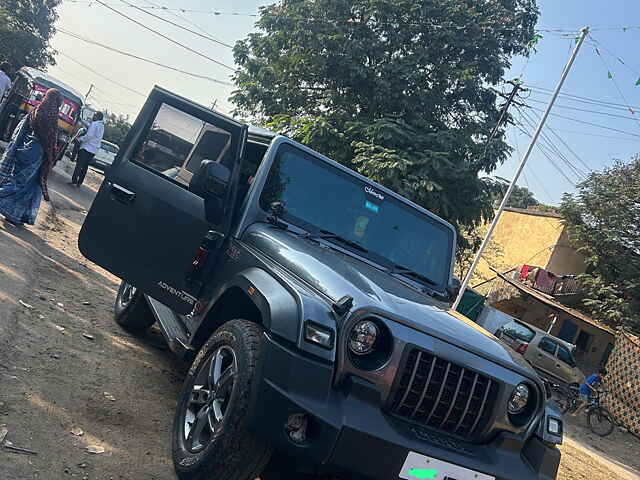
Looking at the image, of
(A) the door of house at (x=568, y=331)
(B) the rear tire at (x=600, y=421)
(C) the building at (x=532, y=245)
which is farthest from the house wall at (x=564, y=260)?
(B) the rear tire at (x=600, y=421)

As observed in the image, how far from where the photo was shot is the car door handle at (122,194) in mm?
3965

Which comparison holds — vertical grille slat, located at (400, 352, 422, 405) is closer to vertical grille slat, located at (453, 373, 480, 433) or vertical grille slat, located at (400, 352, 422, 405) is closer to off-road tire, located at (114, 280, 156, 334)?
vertical grille slat, located at (453, 373, 480, 433)

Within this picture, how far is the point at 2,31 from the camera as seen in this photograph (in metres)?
38.6

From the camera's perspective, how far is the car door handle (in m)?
3.96

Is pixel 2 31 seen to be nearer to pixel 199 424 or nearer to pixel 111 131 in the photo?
pixel 111 131

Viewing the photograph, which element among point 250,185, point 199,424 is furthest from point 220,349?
point 250,185

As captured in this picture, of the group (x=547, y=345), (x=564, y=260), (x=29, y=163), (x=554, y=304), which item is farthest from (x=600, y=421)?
(x=564, y=260)

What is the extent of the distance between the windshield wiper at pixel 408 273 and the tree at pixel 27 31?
4024 centimetres

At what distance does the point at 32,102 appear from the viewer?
15.4m

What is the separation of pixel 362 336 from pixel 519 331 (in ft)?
53.2

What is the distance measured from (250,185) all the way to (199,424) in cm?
164

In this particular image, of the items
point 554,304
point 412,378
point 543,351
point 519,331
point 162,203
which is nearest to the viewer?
point 412,378

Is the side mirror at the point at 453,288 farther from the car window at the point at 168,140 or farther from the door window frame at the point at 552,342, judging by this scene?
the door window frame at the point at 552,342

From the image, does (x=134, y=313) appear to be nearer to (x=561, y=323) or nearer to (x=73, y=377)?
(x=73, y=377)
